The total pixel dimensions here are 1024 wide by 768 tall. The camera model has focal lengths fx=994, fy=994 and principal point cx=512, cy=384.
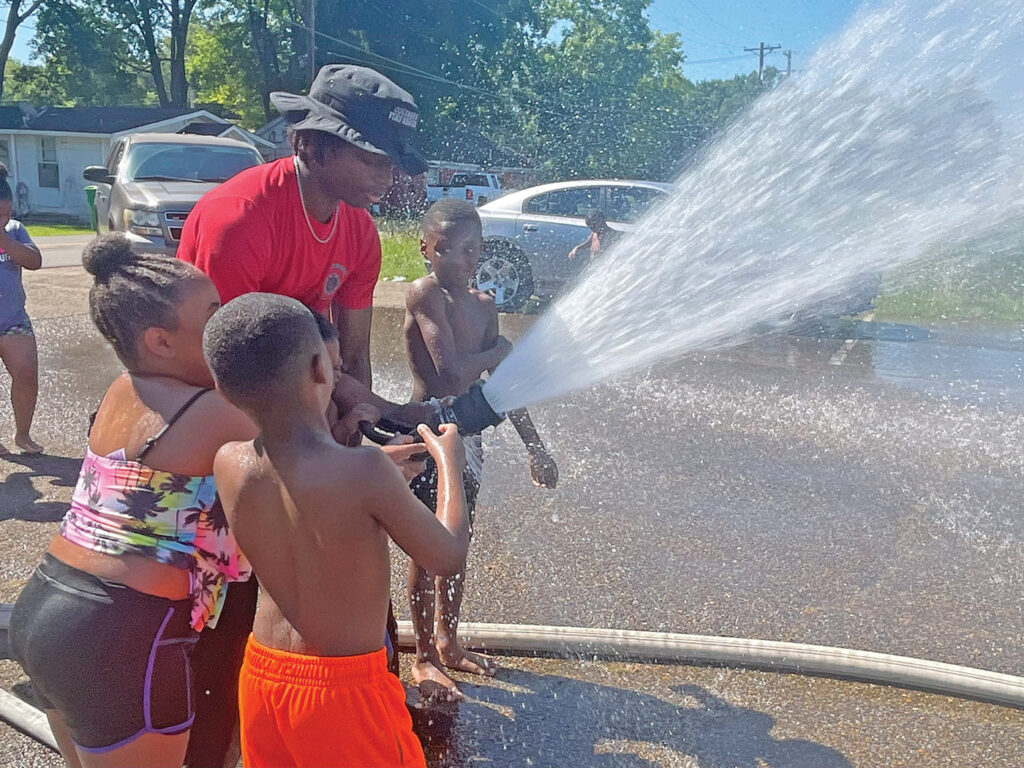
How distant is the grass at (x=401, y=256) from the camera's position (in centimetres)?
1401

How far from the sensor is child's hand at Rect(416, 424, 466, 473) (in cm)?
216

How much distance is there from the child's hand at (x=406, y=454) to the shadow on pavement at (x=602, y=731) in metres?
1.01

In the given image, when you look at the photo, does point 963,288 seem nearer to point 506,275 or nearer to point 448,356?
point 506,275

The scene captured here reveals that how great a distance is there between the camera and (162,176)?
41.0ft

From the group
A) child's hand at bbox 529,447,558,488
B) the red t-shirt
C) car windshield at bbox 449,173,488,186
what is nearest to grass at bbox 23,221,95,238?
car windshield at bbox 449,173,488,186

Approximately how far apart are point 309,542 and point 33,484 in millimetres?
3948

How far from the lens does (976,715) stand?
3.04m

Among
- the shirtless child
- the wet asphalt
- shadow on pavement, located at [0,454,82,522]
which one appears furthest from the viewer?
shadow on pavement, located at [0,454,82,522]

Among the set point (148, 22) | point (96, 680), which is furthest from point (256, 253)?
point (148, 22)

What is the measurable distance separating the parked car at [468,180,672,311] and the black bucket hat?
9228 mm

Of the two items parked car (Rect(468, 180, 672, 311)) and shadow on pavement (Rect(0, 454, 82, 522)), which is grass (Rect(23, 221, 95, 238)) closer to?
parked car (Rect(468, 180, 672, 311))

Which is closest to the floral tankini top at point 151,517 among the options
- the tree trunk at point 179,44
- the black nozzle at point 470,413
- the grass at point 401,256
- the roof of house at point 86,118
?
the black nozzle at point 470,413

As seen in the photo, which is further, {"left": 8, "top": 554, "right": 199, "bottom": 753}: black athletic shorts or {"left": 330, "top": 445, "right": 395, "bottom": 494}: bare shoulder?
{"left": 8, "top": 554, "right": 199, "bottom": 753}: black athletic shorts

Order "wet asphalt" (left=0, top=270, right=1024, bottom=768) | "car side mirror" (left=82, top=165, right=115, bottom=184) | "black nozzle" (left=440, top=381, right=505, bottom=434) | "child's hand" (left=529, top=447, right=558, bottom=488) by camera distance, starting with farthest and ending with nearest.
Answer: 1. "car side mirror" (left=82, top=165, right=115, bottom=184)
2. "child's hand" (left=529, top=447, right=558, bottom=488)
3. "wet asphalt" (left=0, top=270, right=1024, bottom=768)
4. "black nozzle" (left=440, top=381, right=505, bottom=434)
